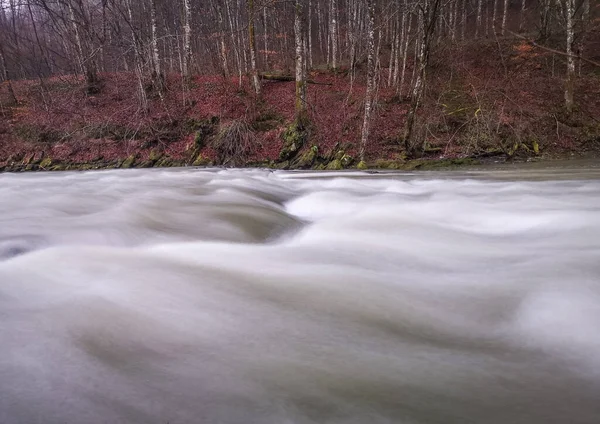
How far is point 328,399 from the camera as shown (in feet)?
5.65

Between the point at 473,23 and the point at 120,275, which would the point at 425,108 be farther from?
the point at 473,23

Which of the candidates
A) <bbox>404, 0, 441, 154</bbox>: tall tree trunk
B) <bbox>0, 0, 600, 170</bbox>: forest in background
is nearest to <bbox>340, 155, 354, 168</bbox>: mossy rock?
<bbox>0, 0, 600, 170</bbox>: forest in background

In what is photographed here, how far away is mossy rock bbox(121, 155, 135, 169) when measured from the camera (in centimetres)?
1424

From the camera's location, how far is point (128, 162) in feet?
47.1

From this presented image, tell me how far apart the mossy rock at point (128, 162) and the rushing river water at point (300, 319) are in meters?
9.72

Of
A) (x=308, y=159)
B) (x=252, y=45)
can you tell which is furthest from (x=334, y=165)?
(x=252, y=45)

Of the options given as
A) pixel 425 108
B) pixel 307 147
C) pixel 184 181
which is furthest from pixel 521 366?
pixel 425 108

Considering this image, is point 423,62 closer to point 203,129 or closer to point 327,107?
point 327,107

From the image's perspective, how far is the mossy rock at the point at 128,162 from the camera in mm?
14242

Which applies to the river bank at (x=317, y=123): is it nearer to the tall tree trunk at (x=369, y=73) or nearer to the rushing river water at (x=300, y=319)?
the tall tree trunk at (x=369, y=73)

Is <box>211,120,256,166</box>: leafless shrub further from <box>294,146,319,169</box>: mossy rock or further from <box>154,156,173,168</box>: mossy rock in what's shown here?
<box>294,146,319,169</box>: mossy rock

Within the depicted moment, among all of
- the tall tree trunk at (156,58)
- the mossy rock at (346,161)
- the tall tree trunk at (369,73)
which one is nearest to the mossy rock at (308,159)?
the mossy rock at (346,161)

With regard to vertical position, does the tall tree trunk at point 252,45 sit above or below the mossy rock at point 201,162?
above

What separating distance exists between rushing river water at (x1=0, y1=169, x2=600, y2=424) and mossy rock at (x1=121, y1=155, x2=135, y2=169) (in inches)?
383
